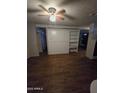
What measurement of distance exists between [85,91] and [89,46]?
4.13 metres

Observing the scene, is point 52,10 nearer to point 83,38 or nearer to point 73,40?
point 73,40

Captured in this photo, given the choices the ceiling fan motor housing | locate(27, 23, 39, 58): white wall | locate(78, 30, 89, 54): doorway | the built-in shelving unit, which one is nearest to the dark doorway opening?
locate(78, 30, 89, 54): doorway

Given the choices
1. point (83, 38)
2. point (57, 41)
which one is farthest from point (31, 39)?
point (83, 38)

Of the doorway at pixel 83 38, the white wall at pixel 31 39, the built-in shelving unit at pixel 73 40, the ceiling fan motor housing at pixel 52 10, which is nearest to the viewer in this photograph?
the ceiling fan motor housing at pixel 52 10

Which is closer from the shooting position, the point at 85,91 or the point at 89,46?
the point at 85,91

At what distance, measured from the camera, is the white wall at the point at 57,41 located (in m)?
7.84

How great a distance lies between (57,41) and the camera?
806cm

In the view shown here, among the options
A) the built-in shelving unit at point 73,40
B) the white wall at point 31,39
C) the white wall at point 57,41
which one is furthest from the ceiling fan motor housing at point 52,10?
the built-in shelving unit at point 73,40

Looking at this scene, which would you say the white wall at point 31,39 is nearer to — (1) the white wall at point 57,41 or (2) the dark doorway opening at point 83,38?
(1) the white wall at point 57,41
